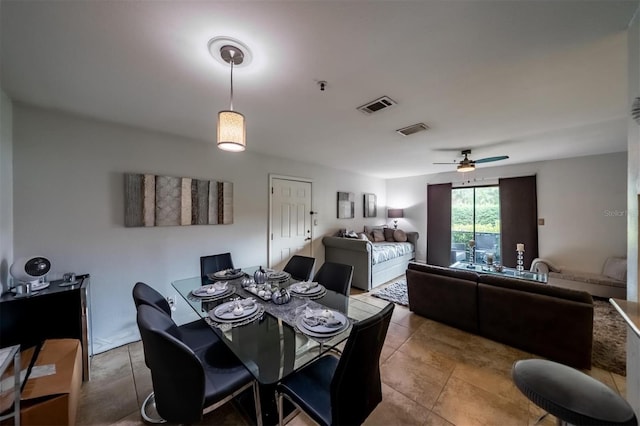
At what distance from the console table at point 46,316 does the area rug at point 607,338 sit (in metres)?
3.65

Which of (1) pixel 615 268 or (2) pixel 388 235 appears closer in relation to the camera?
(1) pixel 615 268

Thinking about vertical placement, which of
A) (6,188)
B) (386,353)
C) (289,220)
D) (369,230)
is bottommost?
(386,353)

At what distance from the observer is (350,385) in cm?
105

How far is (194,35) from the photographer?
128 cm

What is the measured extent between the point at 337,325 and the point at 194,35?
1.92 m

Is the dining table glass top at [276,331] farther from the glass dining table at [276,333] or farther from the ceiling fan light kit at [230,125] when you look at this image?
the ceiling fan light kit at [230,125]

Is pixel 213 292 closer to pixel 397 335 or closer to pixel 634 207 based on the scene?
pixel 397 335

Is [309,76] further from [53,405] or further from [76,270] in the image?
[76,270]

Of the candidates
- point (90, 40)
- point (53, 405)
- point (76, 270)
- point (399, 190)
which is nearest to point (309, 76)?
point (90, 40)

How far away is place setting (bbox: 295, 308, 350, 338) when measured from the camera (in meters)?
1.37

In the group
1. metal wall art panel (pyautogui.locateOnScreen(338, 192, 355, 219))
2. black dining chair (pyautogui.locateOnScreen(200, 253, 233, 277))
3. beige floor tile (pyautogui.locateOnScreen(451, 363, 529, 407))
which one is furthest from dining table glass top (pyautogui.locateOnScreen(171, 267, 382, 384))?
metal wall art panel (pyautogui.locateOnScreen(338, 192, 355, 219))

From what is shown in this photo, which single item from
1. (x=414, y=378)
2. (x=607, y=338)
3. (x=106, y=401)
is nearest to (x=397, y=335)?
(x=414, y=378)

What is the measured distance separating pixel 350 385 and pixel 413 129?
268cm

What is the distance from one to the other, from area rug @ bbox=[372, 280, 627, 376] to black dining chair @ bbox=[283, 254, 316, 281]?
177 centimetres
